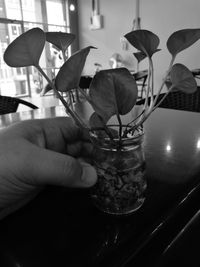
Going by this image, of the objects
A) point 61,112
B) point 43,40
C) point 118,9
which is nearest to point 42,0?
point 118,9

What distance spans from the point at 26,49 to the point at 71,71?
64 millimetres

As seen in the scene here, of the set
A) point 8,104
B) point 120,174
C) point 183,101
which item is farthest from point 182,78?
point 8,104

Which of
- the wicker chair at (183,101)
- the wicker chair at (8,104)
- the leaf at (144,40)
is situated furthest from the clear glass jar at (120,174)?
the wicker chair at (8,104)

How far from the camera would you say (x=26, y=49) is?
0.30m

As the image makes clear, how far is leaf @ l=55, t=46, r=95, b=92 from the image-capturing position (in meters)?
0.29

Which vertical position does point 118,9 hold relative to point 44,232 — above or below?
above

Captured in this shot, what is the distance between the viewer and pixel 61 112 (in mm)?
1185

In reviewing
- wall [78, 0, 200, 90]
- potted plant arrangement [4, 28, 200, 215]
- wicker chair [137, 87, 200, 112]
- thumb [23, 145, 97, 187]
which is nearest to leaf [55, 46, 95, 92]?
potted plant arrangement [4, 28, 200, 215]

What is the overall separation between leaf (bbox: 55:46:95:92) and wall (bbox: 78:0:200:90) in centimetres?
479

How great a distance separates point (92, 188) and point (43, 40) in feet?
0.78

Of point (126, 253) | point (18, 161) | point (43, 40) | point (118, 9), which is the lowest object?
point (126, 253)

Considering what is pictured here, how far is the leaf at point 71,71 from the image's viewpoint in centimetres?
29

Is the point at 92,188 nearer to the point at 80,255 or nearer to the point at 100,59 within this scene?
the point at 80,255

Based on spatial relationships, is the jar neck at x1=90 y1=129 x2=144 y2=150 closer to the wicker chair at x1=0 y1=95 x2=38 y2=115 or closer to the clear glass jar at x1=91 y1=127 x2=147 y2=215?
the clear glass jar at x1=91 y1=127 x2=147 y2=215
